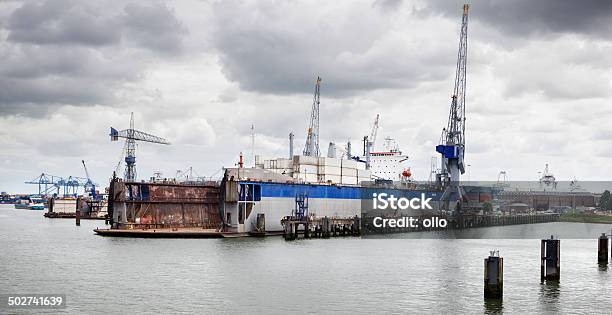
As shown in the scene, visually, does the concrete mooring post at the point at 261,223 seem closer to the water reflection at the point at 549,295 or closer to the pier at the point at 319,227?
the pier at the point at 319,227

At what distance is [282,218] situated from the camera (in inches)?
3435

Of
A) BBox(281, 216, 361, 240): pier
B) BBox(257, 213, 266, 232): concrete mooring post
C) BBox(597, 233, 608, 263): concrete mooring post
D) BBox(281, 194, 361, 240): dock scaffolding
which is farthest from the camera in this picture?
BBox(257, 213, 266, 232): concrete mooring post

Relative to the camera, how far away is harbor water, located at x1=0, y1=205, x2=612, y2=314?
1501 inches

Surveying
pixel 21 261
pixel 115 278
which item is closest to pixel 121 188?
pixel 21 261

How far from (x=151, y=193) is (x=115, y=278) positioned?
1491 inches

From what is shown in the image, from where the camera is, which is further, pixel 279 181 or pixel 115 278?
pixel 279 181

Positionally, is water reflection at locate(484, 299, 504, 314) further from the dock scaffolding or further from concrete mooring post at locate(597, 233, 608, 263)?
the dock scaffolding

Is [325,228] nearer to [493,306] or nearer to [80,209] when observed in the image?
[493,306]

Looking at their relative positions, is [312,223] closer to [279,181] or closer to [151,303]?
[279,181]

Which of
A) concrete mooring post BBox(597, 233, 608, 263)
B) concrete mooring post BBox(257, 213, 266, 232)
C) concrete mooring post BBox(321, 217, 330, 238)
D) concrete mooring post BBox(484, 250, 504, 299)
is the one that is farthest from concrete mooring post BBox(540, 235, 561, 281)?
concrete mooring post BBox(257, 213, 266, 232)

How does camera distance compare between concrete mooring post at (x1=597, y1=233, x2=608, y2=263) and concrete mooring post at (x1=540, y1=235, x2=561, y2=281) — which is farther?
concrete mooring post at (x1=597, y1=233, x2=608, y2=263)

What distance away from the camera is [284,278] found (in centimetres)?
4691

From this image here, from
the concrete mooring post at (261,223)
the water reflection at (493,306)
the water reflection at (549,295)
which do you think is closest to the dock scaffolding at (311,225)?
the concrete mooring post at (261,223)

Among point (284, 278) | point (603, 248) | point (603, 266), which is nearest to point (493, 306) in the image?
point (284, 278)
